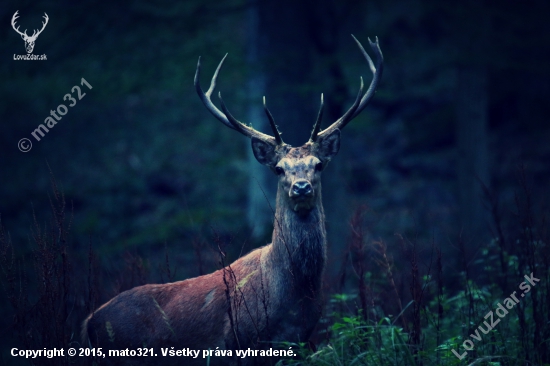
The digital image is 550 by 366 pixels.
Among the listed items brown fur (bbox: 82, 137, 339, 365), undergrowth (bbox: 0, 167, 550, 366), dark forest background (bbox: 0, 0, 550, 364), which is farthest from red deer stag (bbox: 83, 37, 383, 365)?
dark forest background (bbox: 0, 0, 550, 364)

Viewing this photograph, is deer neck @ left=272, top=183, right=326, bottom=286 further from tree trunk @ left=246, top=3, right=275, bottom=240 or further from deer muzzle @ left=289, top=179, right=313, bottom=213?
tree trunk @ left=246, top=3, right=275, bottom=240

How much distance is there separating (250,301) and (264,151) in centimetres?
130

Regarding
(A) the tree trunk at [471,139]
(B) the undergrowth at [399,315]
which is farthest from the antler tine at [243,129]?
(A) the tree trunk at [471,139]

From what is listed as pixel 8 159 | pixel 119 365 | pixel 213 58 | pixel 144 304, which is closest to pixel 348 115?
pixel 144 304

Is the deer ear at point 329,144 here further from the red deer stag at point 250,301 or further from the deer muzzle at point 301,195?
the deer muzzle at point 301,195

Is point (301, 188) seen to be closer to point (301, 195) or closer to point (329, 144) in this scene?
point (301, 195)

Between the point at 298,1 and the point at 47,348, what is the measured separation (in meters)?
7.68

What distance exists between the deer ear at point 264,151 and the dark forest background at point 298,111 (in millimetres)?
1373

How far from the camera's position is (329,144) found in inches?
208

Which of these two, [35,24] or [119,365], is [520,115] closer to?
[35,24]

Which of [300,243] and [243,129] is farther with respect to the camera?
[243,129]

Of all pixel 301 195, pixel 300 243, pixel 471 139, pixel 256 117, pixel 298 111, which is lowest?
pixel 300 243

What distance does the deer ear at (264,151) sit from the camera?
17.2ft

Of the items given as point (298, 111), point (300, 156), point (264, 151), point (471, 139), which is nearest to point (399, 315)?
point (300, 156)
